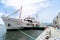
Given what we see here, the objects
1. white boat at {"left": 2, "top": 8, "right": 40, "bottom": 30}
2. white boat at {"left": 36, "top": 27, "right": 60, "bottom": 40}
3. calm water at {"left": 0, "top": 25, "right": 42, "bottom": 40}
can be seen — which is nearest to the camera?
white boat at {"left": 36, "top": 27, "right": 60, "bottom": 40}

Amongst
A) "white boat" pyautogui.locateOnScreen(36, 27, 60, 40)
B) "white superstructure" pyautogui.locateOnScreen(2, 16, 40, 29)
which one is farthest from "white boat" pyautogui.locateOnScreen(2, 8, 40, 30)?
"white boat" pyautogui.locateOnScreen(36, 27, 60, 40)

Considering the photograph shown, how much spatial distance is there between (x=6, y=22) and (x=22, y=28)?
275 centimetres

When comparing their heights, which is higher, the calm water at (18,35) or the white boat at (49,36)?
the white boat at (49,36)

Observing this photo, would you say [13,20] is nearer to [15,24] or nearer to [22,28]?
[15,24]

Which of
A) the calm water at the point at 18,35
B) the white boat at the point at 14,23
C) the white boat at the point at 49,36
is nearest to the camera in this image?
the white boat at the point at 49,36

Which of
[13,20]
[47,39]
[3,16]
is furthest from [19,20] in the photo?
[47,39]

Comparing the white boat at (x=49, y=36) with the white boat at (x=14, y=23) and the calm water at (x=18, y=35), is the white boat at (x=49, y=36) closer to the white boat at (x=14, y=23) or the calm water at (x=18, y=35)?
the calm water at (x=18, y=35)

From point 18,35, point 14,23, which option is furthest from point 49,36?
point 14,23

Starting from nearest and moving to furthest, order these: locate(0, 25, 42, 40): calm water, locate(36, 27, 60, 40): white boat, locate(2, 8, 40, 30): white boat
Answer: locate(36, 27, 60, 40): white boat → locate(0, 25, 42, 40): calm water → locate(2, 8, 40, 30): white boat

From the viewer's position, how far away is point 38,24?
24078 millimetres

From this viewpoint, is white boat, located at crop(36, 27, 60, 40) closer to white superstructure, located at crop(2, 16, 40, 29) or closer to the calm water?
the calm water

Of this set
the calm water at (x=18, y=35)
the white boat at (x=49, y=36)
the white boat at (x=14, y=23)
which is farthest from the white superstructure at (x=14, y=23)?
the white boat at (x=49, y=36)

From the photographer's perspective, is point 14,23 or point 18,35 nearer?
point 18,35

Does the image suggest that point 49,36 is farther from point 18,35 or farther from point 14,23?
point 14,23
